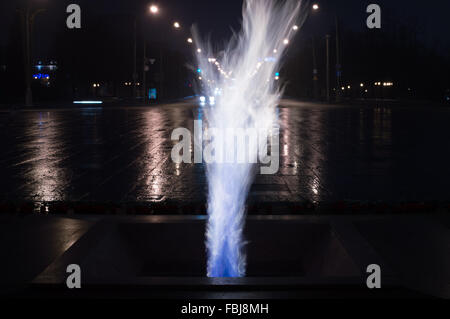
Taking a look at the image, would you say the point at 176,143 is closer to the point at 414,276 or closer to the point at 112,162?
the point at 112,162

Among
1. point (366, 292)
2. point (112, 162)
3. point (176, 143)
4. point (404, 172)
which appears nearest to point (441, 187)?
point (404, 172)

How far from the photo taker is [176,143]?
19.6m

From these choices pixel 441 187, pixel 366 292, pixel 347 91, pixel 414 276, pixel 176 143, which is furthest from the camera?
pixel 347 91

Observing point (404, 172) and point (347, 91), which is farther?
point (347, 91)

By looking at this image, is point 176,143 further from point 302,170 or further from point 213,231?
point 213,231

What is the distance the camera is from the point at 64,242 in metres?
6.93

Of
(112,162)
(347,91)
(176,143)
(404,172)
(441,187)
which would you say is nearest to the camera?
(441,187)

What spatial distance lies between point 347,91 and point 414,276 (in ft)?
334

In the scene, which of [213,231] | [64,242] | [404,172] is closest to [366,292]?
[213,231]

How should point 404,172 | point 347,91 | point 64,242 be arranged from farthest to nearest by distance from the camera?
point 347,91 < point 404,172 < point 64,242

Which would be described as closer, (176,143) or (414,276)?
(414,276)

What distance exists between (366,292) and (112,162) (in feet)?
33.7

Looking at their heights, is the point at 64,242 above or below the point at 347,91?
below
